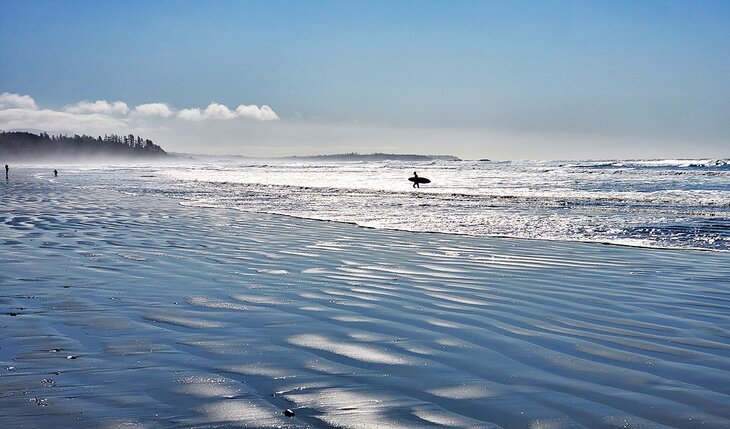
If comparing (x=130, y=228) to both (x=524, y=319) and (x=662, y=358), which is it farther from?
(x=662, y=358)

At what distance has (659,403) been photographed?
4152 millimetres

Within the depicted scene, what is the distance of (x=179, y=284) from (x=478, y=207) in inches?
716

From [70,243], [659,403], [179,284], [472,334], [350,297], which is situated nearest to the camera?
Answer: [659,403]

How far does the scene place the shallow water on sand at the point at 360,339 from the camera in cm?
398

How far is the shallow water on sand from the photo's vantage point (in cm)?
398

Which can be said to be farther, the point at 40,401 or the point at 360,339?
the point at 360,339

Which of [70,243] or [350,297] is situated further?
[70,243]

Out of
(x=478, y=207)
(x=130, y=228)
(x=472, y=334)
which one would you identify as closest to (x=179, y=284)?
(x=472, y=334)

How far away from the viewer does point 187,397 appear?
4137 mm

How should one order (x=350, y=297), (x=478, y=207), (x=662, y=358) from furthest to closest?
(x=478, y=207) < (x=350, y=297) < (x=662, y=358)

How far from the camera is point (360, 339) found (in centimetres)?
573

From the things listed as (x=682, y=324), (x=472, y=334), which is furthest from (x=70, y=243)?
(x=682, y=324)

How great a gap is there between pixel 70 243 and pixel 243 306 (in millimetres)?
7260

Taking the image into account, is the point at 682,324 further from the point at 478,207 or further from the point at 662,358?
the point at 478,207
